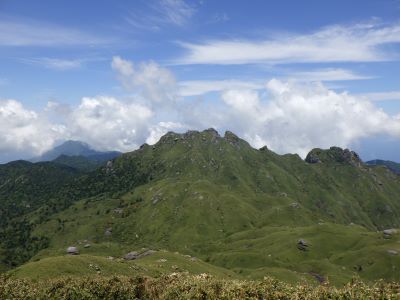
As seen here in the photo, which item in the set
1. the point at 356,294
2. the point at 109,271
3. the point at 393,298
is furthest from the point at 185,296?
the point at 109,271

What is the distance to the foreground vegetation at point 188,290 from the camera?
5453 centimetres

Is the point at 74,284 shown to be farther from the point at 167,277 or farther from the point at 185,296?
the point at 185,296

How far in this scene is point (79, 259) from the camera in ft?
533

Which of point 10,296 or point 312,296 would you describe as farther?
point 10,296

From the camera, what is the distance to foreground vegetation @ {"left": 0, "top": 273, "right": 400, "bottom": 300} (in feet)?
179

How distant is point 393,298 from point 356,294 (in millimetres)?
4692

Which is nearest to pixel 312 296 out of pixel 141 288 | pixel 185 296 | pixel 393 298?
pixel 393 298

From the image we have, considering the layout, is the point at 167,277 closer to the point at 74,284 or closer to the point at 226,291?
the point at 74,284

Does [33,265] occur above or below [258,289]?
below

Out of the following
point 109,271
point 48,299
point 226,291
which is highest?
point 226,291

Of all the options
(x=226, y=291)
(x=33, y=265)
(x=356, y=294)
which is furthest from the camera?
(x=33, y=265)

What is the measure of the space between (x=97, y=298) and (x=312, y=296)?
132ft

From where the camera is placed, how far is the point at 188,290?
65312 millimetres

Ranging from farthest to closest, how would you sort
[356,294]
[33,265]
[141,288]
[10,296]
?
[33,265]
[141,288]
[10,296]
[356,294]
